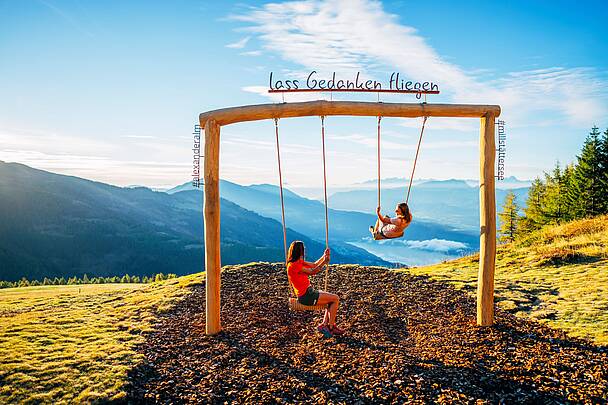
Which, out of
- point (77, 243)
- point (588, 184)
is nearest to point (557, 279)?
point (588, 184)

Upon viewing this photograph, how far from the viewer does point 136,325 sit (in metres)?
9.70

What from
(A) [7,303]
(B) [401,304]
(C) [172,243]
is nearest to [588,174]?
(B) [401,304]

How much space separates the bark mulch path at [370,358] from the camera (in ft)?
21.0

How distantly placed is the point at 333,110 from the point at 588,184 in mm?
31566

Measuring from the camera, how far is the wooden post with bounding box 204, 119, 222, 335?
864 centimetres

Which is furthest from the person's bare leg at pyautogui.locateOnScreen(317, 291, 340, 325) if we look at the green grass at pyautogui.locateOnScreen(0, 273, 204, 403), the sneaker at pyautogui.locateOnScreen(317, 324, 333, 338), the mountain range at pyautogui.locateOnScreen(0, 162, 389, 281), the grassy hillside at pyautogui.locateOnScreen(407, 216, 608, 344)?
the mountain range at pyautogui.locateOnScreen(0, 162, 389, 281)

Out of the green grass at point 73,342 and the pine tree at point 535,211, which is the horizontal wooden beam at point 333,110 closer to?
the green grass at point 73,342

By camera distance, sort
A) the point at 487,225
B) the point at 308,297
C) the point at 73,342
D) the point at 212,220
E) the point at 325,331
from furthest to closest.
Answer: the point at 487,225 → the point at 212,220 → the point at 73,342 → the point at 325,331 → the point at 308,297

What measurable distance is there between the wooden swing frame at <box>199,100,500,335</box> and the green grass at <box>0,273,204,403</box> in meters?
2.03

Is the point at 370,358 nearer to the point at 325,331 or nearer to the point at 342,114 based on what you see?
the point at 325,331

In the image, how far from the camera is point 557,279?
1202 centimetres

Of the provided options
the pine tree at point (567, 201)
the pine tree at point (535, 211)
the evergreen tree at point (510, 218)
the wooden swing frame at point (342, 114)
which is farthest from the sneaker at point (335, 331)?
the evergreen tree at point (510, 218)

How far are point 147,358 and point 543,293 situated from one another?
31.0ft

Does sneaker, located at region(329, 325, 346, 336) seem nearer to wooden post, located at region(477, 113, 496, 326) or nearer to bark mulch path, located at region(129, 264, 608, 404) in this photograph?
bark mulch path, located at region(129, 264, 608, 404)
